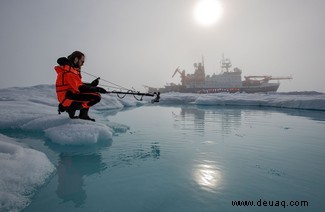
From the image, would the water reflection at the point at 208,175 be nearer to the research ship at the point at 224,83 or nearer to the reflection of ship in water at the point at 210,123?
the reflection of ship in water at the point at 210,123

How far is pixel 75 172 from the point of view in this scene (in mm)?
3471

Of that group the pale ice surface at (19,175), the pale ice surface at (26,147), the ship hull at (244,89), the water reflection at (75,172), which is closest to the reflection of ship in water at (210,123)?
the pale ice surface at (26,147)

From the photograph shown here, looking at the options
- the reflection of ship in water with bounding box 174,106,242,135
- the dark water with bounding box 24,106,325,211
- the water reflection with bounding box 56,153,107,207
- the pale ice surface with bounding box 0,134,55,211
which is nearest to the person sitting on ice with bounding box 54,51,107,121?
the dark water with bounding box 24,106,325,211

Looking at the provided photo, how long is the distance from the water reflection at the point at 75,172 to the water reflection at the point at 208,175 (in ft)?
5.57

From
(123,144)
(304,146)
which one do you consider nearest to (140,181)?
(123,144)

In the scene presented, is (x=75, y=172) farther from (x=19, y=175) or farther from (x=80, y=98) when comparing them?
(x=80, y=98)

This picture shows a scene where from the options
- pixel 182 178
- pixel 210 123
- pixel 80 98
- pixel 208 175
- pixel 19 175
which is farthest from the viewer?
pixel 210 123

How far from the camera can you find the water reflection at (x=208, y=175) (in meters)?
3.03

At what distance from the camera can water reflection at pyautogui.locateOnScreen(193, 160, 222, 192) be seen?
9.94 feet

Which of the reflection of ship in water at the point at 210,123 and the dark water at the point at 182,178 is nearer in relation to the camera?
the dark water at the point at 182,178

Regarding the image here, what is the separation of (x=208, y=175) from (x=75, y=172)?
91.0 inches

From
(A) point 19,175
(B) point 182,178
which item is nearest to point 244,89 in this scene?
(B) point 182,178

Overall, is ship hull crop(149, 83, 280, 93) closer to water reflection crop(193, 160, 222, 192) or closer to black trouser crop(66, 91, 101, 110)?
black trouser crop(66, 91, 101, 110)

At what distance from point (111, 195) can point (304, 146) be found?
558 cm
